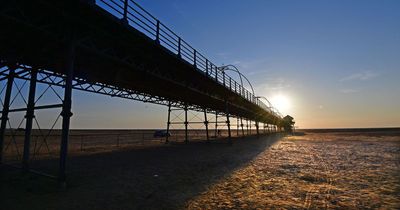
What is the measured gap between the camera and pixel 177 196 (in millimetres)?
6383

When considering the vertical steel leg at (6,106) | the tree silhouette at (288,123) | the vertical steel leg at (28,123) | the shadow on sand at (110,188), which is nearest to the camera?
the shadow on sand at (110,188)

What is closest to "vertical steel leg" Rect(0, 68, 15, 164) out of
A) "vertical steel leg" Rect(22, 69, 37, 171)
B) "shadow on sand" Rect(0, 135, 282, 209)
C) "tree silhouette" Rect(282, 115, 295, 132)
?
"vertical steel leg" Rect(22, 69, 37, 171)

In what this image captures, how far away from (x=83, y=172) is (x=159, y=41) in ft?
25.8

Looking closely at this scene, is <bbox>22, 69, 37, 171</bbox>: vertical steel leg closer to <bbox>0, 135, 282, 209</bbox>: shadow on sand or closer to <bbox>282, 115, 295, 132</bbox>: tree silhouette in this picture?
<bbox>0, 135, 282, 209</bbox>: shadow on sand

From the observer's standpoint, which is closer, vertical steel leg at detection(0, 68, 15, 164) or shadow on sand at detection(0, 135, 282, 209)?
shadow on sand at detection(0, 135, 282, 209)

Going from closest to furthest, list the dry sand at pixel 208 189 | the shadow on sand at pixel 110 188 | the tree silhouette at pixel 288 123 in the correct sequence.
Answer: the dry sand at pixel 208 189 → the shadow on sand at pixel 110 188 → the tree silhouette at pixel 288 123

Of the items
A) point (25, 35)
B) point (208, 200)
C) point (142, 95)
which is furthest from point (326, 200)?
point (142, 95)

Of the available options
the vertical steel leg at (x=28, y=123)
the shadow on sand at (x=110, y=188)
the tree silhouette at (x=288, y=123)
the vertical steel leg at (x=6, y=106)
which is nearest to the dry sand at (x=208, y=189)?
the shadow on sand at (x=110, y=188)

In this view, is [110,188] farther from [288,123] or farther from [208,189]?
[288,123]

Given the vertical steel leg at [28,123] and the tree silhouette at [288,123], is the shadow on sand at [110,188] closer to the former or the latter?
the vertical steel leg at [28,123]

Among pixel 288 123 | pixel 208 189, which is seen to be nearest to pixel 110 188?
pixel 208 189

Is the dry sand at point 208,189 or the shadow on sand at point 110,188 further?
the shadow on sand at point 110,188

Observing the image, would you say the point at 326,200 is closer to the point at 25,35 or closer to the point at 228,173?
the point at 228,173

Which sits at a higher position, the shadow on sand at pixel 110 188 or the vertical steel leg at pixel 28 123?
the vertical steel leg at pixel 28 123
